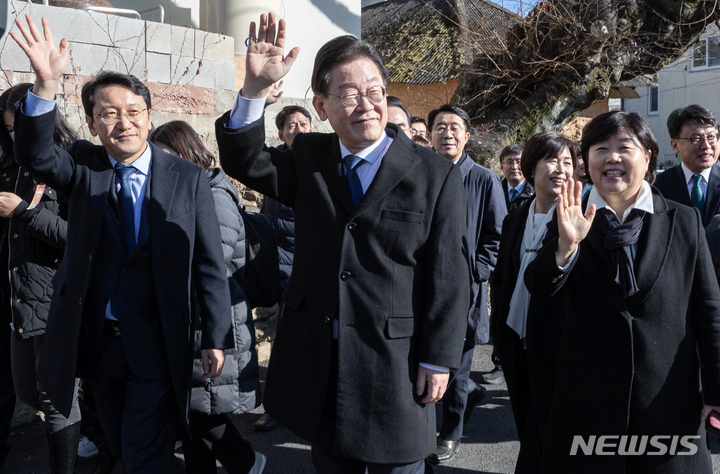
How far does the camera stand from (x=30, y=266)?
320cm

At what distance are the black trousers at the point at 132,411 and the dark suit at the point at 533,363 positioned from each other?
1.68 m

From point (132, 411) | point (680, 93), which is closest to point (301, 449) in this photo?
point (132, 411)

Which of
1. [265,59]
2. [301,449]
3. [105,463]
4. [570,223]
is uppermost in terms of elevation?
[265,59]

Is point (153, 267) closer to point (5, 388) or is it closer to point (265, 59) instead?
point (265, 59)

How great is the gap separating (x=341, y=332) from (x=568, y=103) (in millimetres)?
8307

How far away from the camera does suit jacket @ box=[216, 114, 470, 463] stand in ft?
6.95

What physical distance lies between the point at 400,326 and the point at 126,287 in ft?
4.04

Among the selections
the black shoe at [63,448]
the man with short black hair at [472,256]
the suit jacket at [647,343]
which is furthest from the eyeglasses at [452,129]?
the black shoe at [63,448]

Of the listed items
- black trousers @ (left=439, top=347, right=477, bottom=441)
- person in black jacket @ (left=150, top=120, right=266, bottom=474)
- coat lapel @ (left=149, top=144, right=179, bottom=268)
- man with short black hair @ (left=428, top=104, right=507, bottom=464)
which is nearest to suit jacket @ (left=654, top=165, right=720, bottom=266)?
man with short black hair @ (left=428, top=104, right=507, bottom=464)

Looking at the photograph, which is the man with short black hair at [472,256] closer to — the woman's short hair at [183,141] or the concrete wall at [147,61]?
the woman's short hair at [183,141]

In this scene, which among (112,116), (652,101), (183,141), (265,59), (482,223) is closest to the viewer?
(265,59)

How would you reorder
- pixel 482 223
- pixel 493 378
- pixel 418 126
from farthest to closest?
pixel 418 126
pixel 493 378
pixel 482 223

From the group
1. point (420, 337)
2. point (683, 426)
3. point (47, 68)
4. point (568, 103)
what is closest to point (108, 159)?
point (47, 68)

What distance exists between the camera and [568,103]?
9.33m
